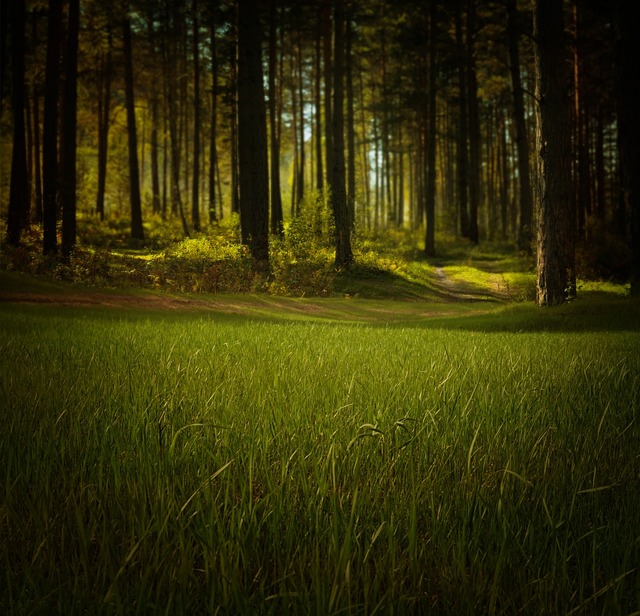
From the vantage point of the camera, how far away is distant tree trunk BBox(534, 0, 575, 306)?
492 inches

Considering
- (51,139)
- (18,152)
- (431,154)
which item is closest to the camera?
(51,139)

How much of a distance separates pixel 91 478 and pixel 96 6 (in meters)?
29.3

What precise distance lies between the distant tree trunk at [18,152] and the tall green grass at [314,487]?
15.6 m

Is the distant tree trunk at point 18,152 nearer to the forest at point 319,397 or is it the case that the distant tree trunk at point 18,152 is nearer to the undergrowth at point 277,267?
the forest at point 319,397

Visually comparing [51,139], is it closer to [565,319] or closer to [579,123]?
[565,319]

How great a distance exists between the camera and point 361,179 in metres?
59.7

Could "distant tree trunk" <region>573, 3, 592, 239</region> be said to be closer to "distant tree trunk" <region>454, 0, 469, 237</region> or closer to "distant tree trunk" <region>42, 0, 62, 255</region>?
"distant tree trunk" <region>454, 0, 469, 237</region>

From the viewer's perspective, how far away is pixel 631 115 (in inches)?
519

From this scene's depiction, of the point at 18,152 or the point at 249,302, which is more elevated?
the point at 18,152

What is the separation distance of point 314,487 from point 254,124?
17408mm

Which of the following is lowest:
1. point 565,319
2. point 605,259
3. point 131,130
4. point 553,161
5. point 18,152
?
point 565,319

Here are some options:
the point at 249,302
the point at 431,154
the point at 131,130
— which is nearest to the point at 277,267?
the point at 249,302

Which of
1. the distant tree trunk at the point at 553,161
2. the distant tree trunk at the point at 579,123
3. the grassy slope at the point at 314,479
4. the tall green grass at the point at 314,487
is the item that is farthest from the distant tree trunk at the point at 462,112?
the tall green grass at the point at 314,487

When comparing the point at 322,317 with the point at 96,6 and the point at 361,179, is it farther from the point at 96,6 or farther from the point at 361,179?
the point at 361,179
